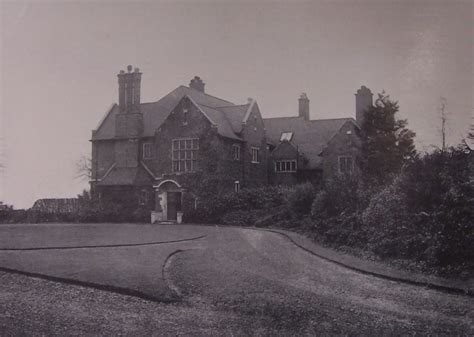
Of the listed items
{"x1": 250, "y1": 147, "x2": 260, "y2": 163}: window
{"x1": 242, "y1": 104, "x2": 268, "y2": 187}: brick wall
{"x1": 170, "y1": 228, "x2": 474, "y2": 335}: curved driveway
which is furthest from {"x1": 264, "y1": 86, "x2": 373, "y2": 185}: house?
{"x1": 170, "y1": 228, "x2": 474, "y2": 335}: curved driveway

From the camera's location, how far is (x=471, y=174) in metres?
16.5

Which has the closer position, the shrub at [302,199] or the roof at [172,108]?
the shrub at [302,199]

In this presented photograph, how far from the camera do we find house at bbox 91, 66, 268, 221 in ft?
118

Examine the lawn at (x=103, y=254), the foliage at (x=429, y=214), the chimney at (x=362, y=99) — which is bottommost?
the lawn at (x=103, y=254)

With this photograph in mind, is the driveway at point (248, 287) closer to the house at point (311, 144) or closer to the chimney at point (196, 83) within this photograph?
the house at point (311, 144)

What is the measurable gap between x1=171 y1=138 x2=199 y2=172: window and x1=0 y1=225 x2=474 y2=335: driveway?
1336 centimetres

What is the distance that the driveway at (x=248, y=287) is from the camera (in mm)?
10914

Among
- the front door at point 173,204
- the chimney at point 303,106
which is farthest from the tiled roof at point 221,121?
the chimney at point 303,106

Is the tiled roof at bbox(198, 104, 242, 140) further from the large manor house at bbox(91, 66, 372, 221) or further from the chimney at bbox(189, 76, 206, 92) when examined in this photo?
the chimney at bbox(189, 76, 206, 92)

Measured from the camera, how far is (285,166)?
4319cm

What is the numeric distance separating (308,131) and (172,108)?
42.3 feet

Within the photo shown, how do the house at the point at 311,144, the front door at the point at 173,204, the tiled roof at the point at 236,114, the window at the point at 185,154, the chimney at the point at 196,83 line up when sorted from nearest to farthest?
the front door at the point at 173,204 → the window at the point at 185,154 → the house at the point at 311,144 → the tiled roof at the point at 236,114 → the chimney at the point at 196,83

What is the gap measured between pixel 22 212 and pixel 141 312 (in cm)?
2765

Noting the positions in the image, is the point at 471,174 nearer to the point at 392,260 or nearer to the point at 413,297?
the point at 392,260
